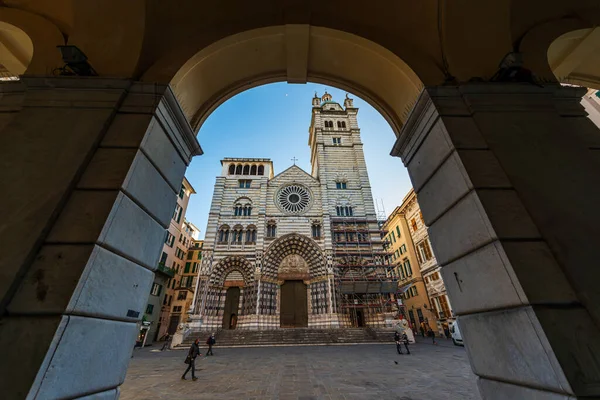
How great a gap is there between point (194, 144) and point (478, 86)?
3.38m

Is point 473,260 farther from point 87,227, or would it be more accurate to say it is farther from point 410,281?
point 410,281

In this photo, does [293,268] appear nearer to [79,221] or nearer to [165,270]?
[165,270]

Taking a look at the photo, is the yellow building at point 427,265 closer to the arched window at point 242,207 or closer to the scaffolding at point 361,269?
the scaffolding at point 361,269

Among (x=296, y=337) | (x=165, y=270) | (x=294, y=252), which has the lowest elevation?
(x=296, y=337)

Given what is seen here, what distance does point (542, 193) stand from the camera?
1.95 metres

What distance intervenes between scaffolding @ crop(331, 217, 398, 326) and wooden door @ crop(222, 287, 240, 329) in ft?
29.7

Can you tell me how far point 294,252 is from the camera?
23.2 m

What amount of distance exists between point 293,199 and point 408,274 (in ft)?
47.4

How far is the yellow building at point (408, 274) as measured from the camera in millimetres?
22281

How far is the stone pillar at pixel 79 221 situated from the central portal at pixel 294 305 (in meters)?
20.9

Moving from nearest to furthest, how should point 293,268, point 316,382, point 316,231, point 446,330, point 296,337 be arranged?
point 316,382 < point 296,337 < point 446,330 < point 293,268 < point 316,231

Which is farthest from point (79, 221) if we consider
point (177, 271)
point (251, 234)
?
point (177, 271)

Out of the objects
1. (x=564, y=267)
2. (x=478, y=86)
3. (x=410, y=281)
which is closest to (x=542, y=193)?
(x=564, y=267)

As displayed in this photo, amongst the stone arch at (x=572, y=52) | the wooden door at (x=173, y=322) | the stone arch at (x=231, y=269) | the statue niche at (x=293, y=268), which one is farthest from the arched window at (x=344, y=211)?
the wooden door at (x=173, y=322)
